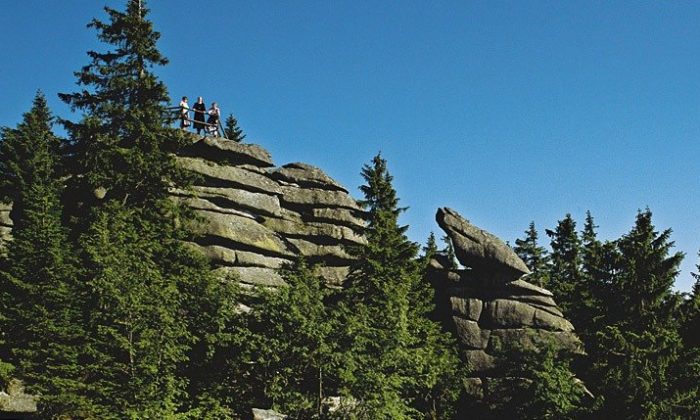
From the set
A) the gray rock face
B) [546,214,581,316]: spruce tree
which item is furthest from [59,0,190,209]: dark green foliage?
[546,214,581,316]: spruce tree

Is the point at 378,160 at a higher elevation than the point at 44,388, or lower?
higher

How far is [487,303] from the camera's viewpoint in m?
39.1

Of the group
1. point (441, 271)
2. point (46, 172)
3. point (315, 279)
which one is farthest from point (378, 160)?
point (46, 172)

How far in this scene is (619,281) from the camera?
1319 inches

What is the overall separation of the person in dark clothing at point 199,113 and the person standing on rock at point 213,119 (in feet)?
1.35

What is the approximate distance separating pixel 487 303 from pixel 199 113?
67.0 ft

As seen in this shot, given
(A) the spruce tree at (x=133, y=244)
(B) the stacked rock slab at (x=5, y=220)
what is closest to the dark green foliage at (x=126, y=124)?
(A) the spruce tree at (x=133, y=244)

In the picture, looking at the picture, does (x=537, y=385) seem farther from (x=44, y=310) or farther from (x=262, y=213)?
(x=44, y=310)

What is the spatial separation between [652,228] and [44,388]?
29.1 m

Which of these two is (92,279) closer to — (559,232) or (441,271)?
(441,271)

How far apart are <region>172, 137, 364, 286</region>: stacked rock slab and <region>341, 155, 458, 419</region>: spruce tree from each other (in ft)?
9.12

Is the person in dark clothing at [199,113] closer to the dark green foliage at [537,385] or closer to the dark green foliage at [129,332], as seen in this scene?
the dark green foliage at [129,332]

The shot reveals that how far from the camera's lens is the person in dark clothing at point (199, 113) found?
38125 millimetres

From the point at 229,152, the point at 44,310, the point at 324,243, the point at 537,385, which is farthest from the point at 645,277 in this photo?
the point at 44,310
